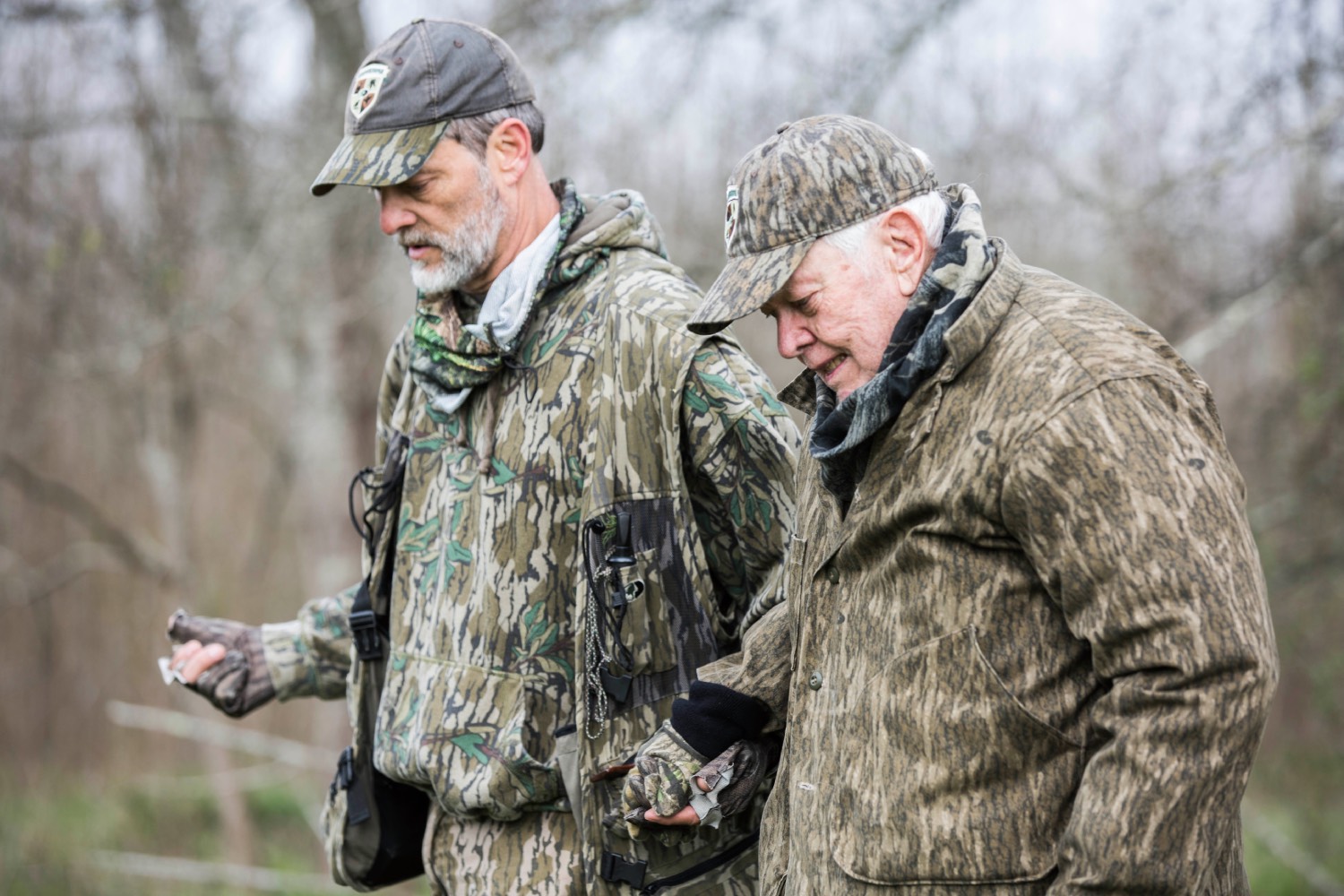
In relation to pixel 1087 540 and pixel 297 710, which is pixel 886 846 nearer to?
pixel 1087 540

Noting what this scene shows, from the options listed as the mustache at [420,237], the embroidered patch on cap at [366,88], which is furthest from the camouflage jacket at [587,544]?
the embroidered patch on cap at [366,88]

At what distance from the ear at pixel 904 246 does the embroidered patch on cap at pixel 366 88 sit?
1.31m

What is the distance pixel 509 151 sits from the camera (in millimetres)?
2768

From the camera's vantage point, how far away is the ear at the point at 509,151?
8.99 ft

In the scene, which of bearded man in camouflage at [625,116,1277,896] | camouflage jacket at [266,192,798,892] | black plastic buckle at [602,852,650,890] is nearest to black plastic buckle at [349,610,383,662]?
camouflage jacket at [266,192,798,892]

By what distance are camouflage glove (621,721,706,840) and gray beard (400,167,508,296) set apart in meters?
1.09

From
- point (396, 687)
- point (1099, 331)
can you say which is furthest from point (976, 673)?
point (396, 687)

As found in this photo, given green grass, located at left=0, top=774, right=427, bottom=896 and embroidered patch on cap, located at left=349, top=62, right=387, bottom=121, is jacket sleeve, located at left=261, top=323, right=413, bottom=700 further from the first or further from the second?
green grass, located at left=0, top=774, right=427, bottom=896

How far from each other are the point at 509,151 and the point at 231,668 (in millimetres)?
1425

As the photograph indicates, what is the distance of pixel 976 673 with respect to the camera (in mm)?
1712

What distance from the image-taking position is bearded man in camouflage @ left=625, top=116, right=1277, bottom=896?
5.05 feet

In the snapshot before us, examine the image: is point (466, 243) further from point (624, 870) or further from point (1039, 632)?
point (1039, 632)

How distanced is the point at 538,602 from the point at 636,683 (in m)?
0.26

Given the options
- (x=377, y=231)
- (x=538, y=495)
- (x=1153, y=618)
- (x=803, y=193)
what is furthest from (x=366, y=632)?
(x=377, y=231)
